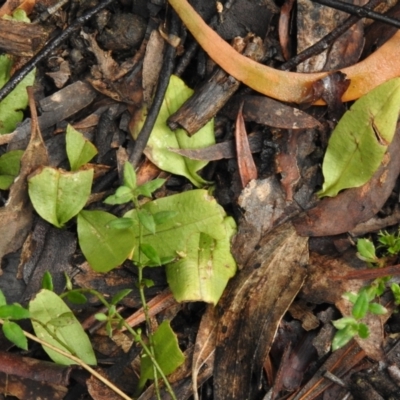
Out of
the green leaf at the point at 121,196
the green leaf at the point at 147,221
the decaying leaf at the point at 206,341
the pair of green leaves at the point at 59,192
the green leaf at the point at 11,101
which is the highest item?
the green leaf at the point at 11,101

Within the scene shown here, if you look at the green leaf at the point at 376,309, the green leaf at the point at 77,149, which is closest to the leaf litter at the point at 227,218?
the green leaf at the point at 77,149

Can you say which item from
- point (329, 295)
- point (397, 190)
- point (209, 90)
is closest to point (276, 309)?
point (329, 295)

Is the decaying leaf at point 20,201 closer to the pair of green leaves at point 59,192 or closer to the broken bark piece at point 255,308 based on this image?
the pair of green leaves at point 59,192

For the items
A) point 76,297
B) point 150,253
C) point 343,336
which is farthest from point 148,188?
point 343,336

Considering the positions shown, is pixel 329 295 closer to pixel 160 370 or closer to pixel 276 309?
pixel 276 309

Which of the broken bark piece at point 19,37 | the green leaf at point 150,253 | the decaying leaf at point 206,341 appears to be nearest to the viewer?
the green leaf at point 150,253

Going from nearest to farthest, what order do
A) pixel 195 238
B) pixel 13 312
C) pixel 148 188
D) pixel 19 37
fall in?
pixel 13 312, pixel 148 188, pixel 195 238, pixel 19 37

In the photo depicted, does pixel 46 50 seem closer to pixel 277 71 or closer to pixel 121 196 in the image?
pixel 121 196
